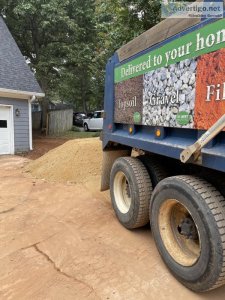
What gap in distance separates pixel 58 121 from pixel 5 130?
9.62 m

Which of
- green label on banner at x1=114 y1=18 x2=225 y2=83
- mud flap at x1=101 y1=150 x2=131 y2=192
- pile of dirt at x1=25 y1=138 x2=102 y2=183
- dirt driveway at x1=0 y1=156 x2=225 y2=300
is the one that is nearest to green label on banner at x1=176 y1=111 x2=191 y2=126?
green label on banner at x1=114 y1=18 x2=225 y2=83

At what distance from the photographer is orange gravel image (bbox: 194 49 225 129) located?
97.3 inches

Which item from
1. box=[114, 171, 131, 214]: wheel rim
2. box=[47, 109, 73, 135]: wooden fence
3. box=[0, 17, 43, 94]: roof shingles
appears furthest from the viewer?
box=[47, 109, 73, 135]: wooden fence

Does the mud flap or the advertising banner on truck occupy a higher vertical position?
the advertising banner on truck

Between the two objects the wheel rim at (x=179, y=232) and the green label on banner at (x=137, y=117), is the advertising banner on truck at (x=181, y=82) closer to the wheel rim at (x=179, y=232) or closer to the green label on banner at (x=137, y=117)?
the green label on banner at (x=137, y=117)

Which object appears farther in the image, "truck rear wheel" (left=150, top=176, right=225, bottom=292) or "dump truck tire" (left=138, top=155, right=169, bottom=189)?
"dump truck tire" (left=138, top=155, right=169, bottom=189)

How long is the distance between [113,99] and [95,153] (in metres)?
3.85

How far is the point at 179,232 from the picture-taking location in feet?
10.5

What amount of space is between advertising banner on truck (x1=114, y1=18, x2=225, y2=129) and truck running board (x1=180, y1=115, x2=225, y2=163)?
18 cm

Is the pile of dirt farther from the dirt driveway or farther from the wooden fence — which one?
the wooden fence

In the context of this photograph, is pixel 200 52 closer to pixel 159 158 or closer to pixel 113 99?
pixel 159 158

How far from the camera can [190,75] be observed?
282cm

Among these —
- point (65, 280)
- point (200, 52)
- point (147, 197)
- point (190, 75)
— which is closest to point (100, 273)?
point (65, 280)

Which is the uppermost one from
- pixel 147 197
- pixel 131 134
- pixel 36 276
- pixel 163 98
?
pixel 163 98
